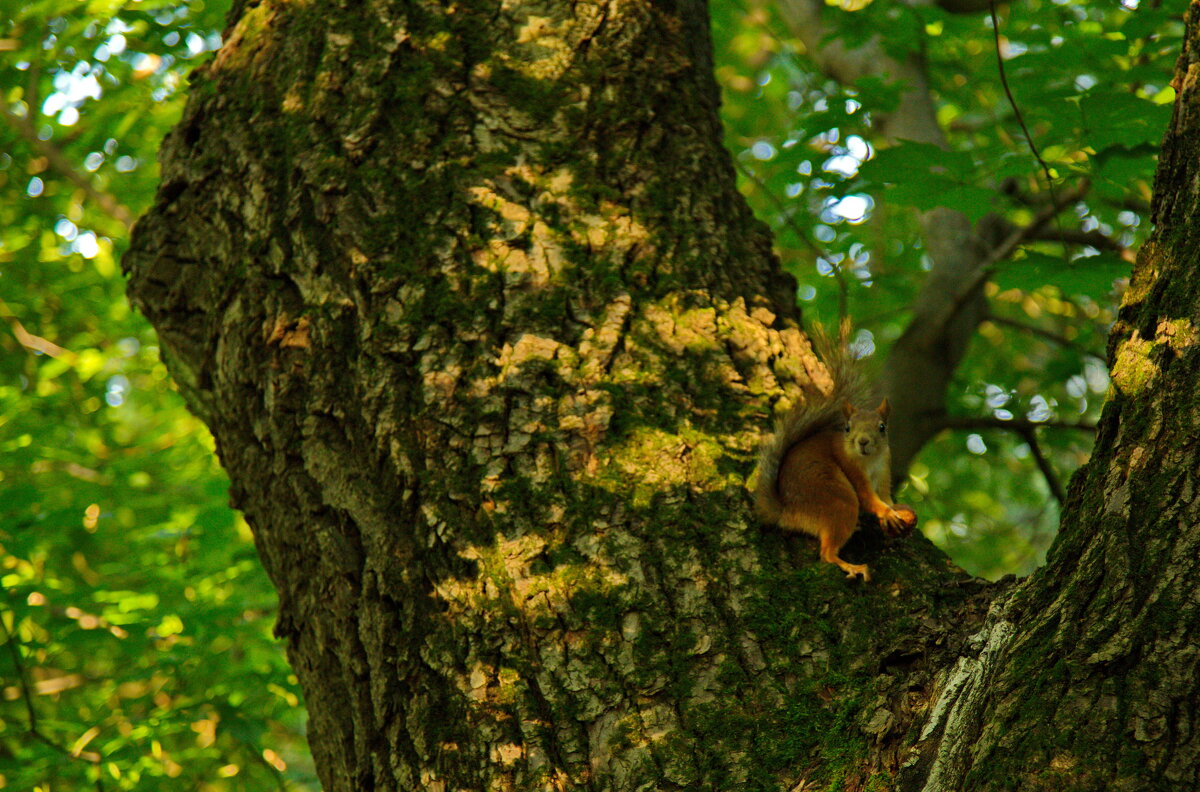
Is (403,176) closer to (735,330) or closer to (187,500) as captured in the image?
Answer: (735,330)

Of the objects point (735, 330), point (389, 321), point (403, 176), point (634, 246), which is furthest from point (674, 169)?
point (389, 321)

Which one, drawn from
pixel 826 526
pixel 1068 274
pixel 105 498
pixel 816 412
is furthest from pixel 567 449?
pixel 105 498

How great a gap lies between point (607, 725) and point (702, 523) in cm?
44

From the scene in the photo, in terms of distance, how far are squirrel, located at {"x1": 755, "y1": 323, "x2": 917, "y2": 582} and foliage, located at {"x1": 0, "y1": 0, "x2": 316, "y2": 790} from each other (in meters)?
2.66

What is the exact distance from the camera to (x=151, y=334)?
5926 millimetres

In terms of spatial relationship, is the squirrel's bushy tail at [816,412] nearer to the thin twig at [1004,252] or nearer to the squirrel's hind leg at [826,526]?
the squirrel's hind leg at [826,526]

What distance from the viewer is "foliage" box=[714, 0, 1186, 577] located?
300 centimetres

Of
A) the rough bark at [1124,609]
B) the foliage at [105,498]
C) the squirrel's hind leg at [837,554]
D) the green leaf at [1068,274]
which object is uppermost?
the rough bark at [1124,609]

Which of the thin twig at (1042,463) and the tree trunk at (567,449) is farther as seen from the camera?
the thin twig at (1042,463)

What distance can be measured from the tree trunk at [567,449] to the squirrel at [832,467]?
0.19 ft

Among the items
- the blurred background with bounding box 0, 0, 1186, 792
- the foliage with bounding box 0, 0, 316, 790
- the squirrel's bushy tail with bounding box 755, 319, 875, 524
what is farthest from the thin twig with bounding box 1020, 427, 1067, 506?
the foliage with bounding box 0, 0, 316, 790

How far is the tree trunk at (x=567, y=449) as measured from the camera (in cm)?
149

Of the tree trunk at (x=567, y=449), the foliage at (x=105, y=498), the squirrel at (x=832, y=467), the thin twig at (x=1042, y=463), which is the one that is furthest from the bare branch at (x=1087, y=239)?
the foliage at (x=105, y=498)

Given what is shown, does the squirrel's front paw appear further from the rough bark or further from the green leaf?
the green leaf
